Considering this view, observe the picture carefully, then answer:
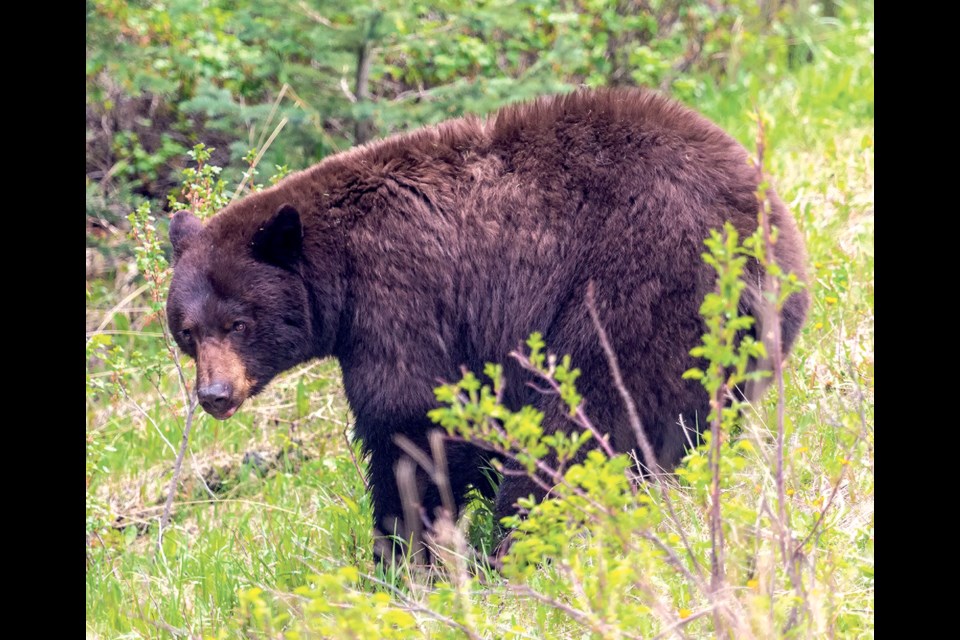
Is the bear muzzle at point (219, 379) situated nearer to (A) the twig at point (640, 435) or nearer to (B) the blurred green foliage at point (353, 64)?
(A) the twig at point (640, 435)

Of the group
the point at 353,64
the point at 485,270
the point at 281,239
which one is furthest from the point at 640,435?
the point at 353,64

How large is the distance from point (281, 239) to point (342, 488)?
1.40 m

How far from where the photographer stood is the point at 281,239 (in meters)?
4.34

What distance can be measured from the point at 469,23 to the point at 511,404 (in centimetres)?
328

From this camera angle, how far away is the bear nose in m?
4.27

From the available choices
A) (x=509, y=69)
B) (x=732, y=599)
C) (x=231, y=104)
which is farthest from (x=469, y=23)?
(x=732, y=599)

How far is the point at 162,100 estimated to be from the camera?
9000mm

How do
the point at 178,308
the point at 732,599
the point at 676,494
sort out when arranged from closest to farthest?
the point at 732,599 → the point at 676,494 → the point at 178,308

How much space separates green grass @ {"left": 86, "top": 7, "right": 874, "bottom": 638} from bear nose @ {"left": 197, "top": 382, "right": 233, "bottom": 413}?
66 centimetres

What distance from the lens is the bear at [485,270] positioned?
4.03 metres

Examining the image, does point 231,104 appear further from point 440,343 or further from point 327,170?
point 440,343

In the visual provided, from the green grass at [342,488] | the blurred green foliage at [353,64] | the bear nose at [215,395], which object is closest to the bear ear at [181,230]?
the bear nose at [215,395]

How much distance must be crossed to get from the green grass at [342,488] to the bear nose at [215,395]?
2.15 feet

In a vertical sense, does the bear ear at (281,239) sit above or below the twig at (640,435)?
below
